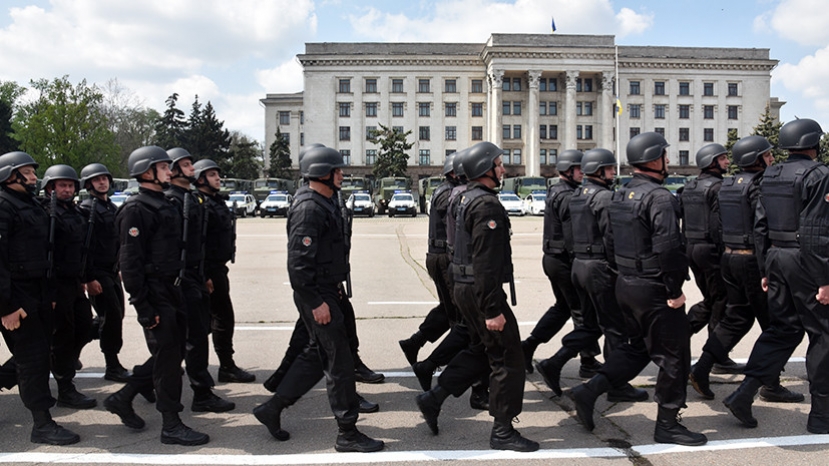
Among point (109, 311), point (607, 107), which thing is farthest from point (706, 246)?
point (607, 107)

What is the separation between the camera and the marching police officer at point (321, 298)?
16.2ft

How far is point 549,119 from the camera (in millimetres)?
77312

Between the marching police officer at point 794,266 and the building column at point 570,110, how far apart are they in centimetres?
7118

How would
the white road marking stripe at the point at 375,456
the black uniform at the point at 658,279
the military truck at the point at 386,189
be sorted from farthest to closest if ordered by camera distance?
the military truck at the point at 386,189
the black uniform at the point at 658,279
the white road marking stripe at the point at 375,456

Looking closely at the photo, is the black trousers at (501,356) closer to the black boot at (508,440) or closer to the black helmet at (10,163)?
the black boot at (508,440)

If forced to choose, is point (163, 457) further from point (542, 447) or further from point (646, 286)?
point (646, 286)

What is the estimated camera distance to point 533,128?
74.9 metres

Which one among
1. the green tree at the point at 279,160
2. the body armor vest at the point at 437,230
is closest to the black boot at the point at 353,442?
the body armor vest at the point at 437,230

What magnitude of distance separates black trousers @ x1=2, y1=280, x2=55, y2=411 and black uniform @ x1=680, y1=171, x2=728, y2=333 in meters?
5.77

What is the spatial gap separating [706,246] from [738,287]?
0.73 meters

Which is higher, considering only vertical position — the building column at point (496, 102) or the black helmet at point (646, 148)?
the building column at point (496, 102)

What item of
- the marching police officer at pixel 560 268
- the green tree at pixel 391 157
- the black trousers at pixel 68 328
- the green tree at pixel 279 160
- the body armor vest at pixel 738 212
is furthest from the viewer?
the green tree at pixel 279 160

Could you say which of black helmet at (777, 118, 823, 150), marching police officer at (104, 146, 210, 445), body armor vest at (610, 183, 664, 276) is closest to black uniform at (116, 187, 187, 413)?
marching police officer at (104, 146, 210, 445)

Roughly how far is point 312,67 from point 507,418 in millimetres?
75855
